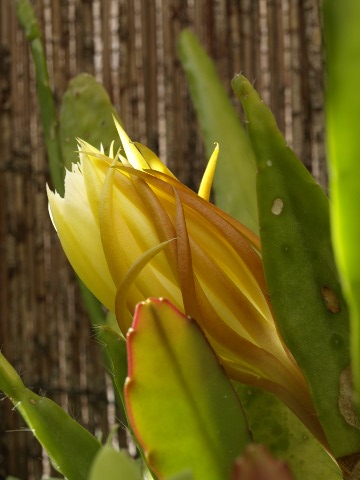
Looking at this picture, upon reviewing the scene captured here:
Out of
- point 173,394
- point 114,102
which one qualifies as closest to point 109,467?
point 173,394

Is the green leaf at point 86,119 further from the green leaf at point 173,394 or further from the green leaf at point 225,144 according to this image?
the green leaf at point 173,394

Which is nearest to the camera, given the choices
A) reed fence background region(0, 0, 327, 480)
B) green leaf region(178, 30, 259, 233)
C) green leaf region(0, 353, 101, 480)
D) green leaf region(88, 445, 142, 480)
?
green leaf region(88, 445, 142, 480)

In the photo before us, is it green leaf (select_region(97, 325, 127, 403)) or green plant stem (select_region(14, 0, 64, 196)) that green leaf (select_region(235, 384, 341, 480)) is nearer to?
green leaf (select_region(97, 325, 127, 403))

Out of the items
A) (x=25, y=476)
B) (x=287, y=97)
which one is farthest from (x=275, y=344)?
(x=25, y=476)

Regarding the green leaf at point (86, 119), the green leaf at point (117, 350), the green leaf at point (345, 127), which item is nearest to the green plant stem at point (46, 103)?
the green leaf at point (86, 119)

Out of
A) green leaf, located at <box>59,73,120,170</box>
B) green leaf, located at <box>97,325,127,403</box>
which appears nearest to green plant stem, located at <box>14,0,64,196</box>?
green leaf, located at <box>59,73,120,170</box>
